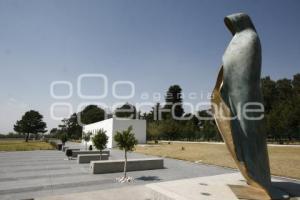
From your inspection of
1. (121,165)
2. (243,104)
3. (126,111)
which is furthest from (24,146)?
(126,111)

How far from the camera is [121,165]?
1683cm

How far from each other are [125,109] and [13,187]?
90075 mm

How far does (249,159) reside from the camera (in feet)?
26.0

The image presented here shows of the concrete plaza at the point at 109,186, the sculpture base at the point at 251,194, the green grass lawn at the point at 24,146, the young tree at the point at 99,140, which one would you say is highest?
the young tree at the point at 99,140

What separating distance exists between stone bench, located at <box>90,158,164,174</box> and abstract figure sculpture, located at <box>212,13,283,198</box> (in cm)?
976

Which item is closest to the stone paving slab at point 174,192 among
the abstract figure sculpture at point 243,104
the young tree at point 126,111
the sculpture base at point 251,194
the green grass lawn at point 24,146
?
the sculpture base at point 251,194

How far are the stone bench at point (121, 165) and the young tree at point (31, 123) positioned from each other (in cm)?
8981

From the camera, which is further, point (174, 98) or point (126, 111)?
point (126, 111)

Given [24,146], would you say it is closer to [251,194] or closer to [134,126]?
[134,126]

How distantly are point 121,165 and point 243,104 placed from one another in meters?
10.9

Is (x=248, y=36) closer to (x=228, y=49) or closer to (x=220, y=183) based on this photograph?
(x=228, y=49)

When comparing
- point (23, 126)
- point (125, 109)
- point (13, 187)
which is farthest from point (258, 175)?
point (23, 126)

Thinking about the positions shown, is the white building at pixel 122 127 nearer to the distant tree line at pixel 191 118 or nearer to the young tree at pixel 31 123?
the distant tree line at pixel 191 118

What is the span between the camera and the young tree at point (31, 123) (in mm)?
95625
